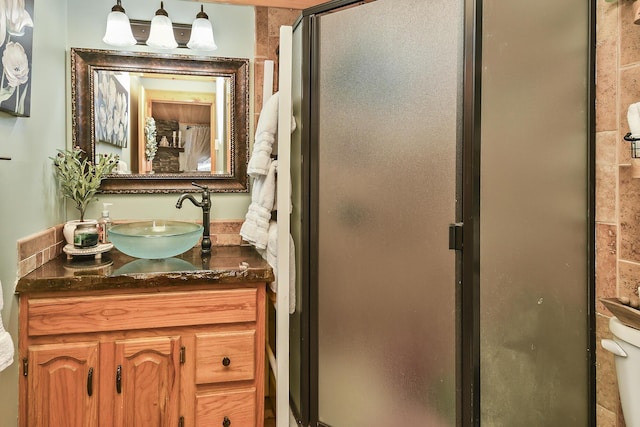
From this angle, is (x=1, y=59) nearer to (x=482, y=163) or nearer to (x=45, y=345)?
(x=45, y=345)

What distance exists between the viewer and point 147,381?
1.58m

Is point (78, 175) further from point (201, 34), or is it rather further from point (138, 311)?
point (201, 34)

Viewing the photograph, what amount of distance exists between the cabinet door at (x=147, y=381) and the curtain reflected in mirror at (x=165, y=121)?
0.93m

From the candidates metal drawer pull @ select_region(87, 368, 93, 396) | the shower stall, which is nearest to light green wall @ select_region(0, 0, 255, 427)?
metal drawer pull @ select_region(87, 368, 93, 396)

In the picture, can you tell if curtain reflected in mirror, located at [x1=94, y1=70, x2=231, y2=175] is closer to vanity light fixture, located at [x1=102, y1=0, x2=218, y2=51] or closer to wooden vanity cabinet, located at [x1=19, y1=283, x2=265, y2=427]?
vanity light fixture, located at [x1=102, y1=0, x2=218, y2=51]

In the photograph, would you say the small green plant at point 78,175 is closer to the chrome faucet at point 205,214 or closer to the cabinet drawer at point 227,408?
the chrome faucet at point 205,214

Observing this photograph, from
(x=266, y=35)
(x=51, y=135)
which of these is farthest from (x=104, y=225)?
(x=266, y=35)

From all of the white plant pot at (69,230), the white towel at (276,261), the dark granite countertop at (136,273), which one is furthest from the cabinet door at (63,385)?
the white towel at (276,261)

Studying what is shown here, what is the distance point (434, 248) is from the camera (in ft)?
4.28

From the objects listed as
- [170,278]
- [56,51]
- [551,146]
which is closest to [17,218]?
[170,278]

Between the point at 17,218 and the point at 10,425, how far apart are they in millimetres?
720

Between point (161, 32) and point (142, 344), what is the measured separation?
4.82 ft

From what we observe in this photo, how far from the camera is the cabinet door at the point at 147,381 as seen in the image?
1.56 m

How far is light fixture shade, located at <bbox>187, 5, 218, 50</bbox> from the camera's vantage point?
2.07 meters
